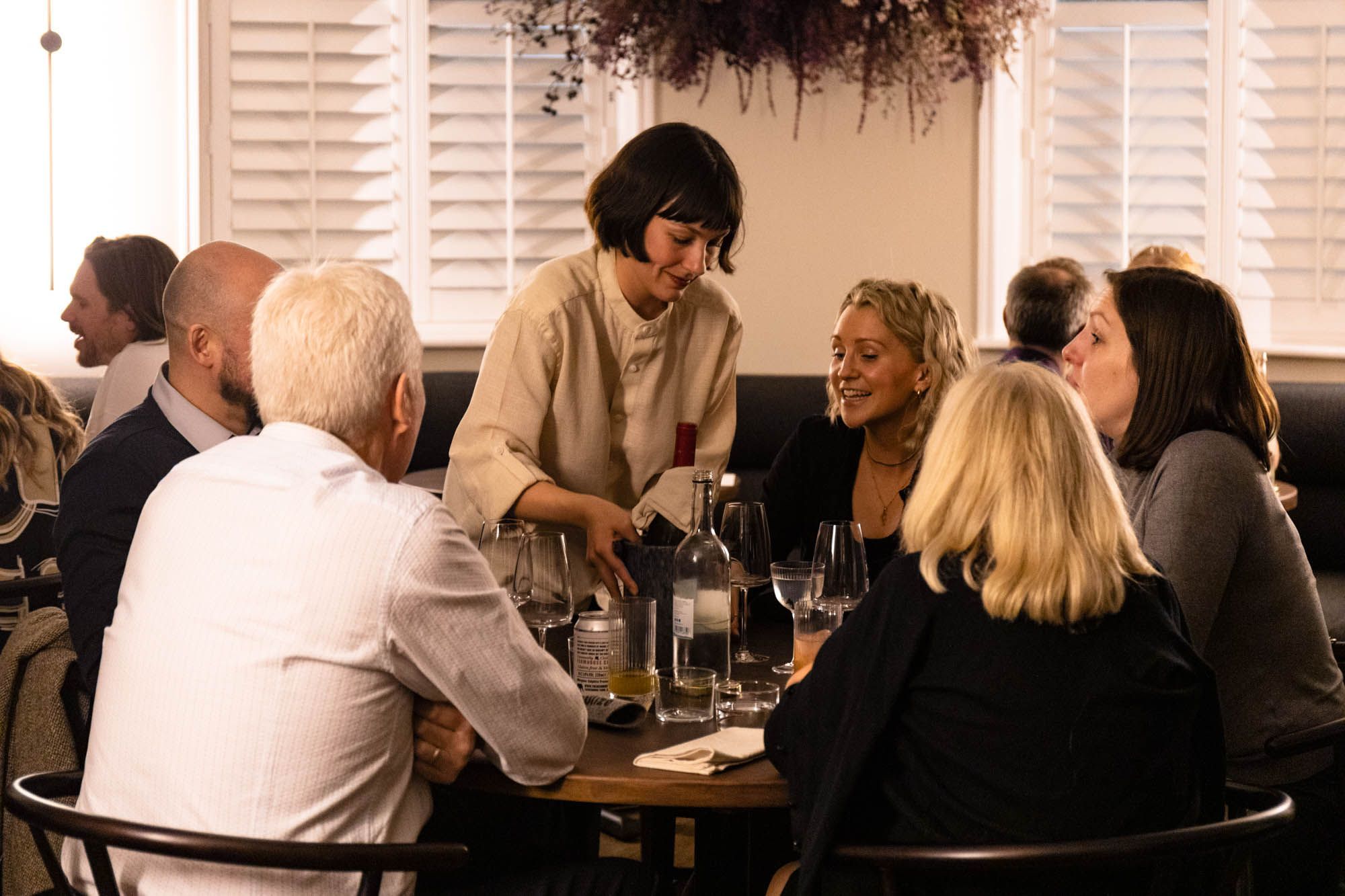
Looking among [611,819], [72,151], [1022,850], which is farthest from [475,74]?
[1022,850]

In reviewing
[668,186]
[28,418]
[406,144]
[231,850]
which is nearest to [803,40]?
[406,144]

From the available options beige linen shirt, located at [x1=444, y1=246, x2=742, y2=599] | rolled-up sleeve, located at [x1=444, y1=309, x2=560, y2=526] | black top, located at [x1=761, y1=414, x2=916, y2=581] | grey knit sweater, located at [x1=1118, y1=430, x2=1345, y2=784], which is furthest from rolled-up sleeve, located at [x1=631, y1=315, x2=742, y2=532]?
grey knit sweater, located at [x1=1118, y1=430, x2=1345, y2=784]

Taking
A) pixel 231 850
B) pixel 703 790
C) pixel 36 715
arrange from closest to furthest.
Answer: pixel 231 850 → pixel 703 790 → pixel 36 715

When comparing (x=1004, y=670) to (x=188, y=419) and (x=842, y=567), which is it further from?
(x=188, y=419)

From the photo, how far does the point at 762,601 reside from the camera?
2.48m

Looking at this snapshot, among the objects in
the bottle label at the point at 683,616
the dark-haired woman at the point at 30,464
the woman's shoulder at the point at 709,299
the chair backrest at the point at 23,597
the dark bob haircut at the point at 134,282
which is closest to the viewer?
the bottle label at the point at 683,616

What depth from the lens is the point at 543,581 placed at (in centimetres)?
189

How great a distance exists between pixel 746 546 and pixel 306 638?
34.6 inches

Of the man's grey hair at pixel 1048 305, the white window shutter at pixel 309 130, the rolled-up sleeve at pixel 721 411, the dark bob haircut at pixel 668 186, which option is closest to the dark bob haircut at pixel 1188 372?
the dark bob haircut at pixel 668 186

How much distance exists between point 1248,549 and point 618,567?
0.98 metres

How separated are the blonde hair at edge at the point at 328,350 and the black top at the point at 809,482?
52.8 inches

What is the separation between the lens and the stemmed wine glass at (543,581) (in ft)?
6.20

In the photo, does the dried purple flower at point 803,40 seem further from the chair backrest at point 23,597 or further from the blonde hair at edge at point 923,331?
the chair backrest at point 23,597

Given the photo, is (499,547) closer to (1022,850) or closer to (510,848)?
(510,848)
